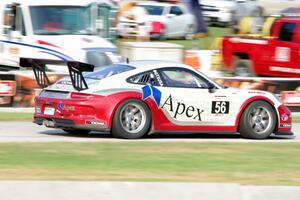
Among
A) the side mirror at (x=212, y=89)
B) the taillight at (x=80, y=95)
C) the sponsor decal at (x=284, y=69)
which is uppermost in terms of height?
the side mirror at (x=212, y=89)

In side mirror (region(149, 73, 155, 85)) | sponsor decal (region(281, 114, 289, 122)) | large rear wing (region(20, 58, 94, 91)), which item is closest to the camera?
large rear wing (region(20, 58, 94, 91))

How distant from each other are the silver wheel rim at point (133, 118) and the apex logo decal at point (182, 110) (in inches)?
17.1

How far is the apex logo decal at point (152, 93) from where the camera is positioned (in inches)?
492

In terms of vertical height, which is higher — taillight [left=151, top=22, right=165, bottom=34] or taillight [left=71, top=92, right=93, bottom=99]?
taillight [left=151, top=22, right=165, bottom=34]

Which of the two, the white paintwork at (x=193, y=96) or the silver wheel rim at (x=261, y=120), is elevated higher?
the white paintwork at (x=193, y=96)

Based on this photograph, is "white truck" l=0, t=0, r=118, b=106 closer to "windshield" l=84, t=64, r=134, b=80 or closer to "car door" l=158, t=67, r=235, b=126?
"windshield" l=84, t=64, r=134, b=80

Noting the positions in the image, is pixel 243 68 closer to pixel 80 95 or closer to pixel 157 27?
pixel 157 27

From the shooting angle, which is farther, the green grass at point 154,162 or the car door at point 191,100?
the car door at point 191,100

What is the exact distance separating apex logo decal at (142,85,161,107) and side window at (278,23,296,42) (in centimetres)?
1018

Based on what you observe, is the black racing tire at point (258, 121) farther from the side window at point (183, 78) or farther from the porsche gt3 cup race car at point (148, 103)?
the side window at point (183, 78)

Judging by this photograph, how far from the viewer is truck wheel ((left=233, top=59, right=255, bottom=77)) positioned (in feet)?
76.8

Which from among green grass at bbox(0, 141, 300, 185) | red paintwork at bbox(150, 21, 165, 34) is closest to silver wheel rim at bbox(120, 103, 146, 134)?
green grass at bbox(0, 141, 300, 185)

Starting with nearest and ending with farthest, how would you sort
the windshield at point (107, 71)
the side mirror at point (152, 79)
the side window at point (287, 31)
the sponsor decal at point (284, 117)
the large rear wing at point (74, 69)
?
1. the large rear wing at point (74, 69)
2. the windshield at point (107, 71)
3. the side mirror at point (152, 79)
4. the sponsor decal at point (284, 117)
5. the side window at point (287, 31)

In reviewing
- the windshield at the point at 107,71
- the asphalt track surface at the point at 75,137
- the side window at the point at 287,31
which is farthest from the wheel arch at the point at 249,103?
the side window at the point at 287,31
